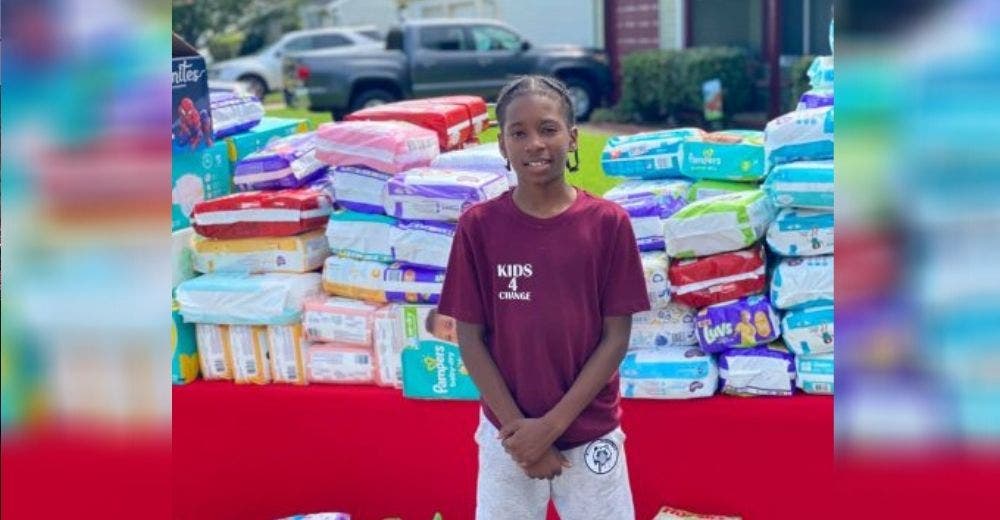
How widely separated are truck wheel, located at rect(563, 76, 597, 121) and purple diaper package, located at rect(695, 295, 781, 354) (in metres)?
14.0

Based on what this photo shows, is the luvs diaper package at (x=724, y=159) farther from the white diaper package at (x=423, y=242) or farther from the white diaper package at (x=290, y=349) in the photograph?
the white diaper package at (x=290, y=349)

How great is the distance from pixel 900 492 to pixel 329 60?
16255mm

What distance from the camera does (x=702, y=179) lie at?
4.07m

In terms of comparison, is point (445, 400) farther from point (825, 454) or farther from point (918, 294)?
point (918, 294)

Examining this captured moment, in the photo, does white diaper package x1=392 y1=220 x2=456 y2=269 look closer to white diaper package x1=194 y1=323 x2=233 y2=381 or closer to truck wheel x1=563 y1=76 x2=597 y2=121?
white diaper package x1=194 y1=323 x2=233 y2=381

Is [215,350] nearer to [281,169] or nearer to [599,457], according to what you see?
[281,169]

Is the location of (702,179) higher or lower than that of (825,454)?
higher

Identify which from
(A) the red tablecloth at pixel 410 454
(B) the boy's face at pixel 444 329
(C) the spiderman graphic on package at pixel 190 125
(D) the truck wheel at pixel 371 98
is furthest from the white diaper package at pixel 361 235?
(D) the truck wheel at pixel 371 98

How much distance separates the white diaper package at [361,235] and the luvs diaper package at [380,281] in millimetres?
28

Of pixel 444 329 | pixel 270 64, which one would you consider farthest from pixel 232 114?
pixel 270 64

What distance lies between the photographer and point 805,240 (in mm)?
3641

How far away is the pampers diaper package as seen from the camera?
4.07 meters

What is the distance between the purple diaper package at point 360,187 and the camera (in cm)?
401

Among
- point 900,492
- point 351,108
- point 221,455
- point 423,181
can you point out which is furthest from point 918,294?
point 351,108
